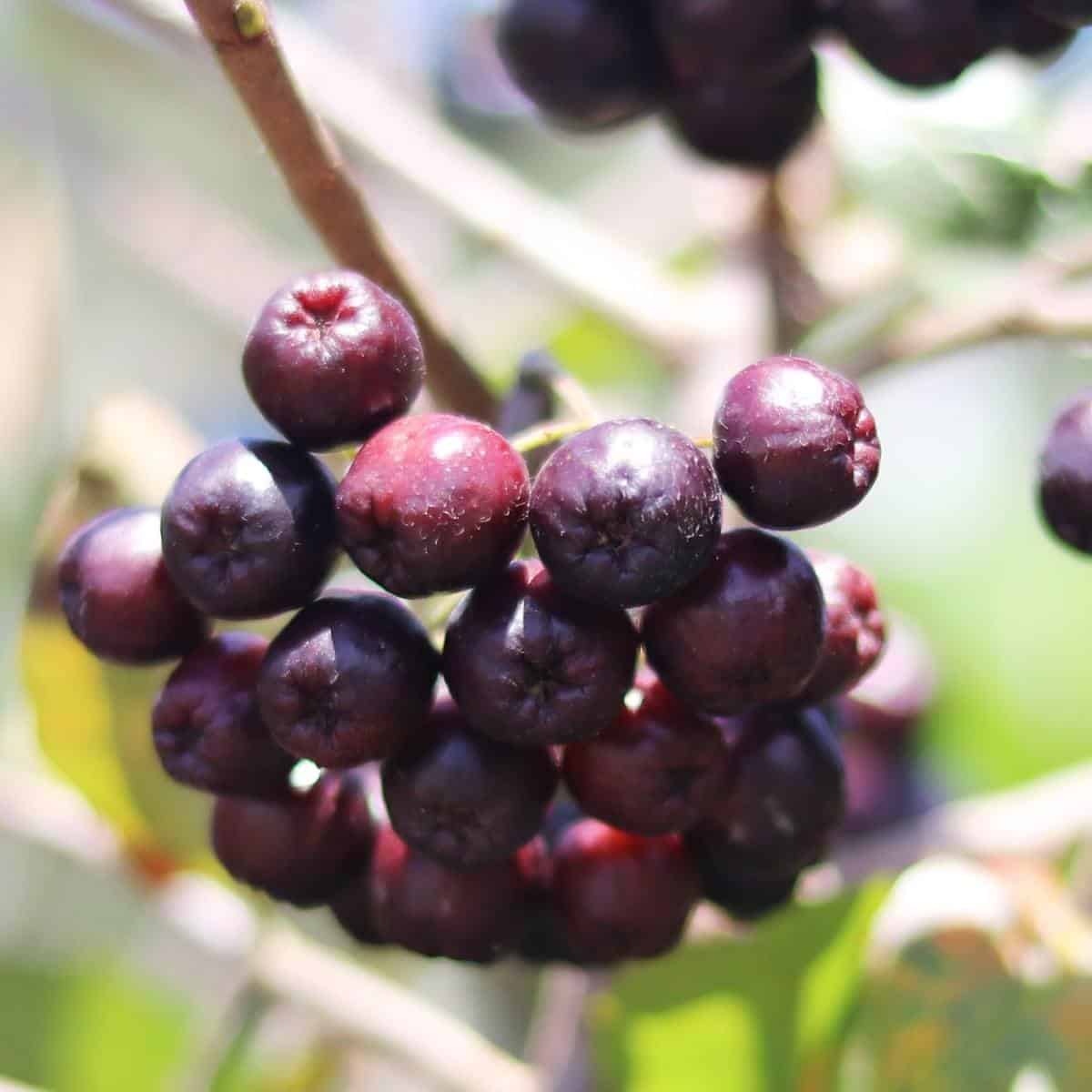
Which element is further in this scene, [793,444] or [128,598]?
[128,598]

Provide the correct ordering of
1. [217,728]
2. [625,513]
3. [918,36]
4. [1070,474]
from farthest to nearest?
[918,36], [1070,474], [217,728], [625,513]

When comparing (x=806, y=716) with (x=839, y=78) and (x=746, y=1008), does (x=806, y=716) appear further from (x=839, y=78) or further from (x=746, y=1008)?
(x=839, y=78)

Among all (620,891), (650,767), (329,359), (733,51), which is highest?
(329,359)

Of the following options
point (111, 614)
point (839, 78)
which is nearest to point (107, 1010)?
point (111, 614)

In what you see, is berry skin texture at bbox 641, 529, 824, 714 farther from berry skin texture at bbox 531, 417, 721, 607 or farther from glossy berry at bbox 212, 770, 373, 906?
glossy berry at bbox 212, 770, 373, 906

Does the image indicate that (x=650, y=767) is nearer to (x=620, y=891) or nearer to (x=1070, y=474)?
(x=620, y=891)

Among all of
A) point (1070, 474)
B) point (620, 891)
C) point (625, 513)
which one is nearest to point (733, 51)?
point (1070, 474)

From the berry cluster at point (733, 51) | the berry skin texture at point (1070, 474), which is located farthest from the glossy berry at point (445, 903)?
the berry cluster at point (733, 51)

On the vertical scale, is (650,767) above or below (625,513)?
below
